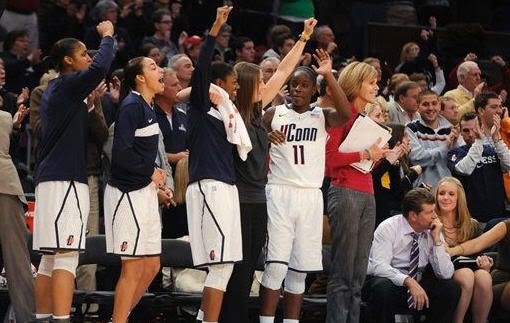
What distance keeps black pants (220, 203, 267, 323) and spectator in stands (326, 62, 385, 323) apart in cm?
72

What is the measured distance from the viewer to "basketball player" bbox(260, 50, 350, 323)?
1062cm

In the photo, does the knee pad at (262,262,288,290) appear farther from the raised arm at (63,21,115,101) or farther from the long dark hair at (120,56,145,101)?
the raised arm at (63,21,115,101)

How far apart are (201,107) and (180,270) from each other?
2.15 m

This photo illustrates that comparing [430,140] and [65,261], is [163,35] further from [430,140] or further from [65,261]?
[65,261]

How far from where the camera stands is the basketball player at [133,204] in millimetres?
10078

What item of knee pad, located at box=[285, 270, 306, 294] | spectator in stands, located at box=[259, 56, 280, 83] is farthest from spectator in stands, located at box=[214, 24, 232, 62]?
knee pad, located at box=[285, 270, 306, 294]

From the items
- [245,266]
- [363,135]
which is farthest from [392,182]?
[245,266]

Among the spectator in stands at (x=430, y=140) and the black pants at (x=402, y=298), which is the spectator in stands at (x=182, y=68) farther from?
the black pants at (x=402, y=298)

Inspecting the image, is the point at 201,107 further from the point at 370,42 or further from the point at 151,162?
the point at 370,42

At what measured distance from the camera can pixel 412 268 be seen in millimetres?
11625

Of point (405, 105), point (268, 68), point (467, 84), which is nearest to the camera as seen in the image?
point (268, 68)

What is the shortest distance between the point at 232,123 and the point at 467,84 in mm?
5923

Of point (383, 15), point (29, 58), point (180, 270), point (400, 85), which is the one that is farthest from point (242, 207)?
point (383, 15)

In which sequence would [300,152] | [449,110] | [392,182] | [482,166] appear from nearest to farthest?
[300,152] → [392,182] → [482,166] → [449,110]
